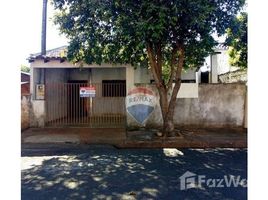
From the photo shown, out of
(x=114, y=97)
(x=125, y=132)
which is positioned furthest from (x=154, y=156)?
(x=114, y=97)

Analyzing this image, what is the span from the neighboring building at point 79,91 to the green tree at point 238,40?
202cm

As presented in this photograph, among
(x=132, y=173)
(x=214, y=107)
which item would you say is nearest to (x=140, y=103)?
(x=214, y=107)

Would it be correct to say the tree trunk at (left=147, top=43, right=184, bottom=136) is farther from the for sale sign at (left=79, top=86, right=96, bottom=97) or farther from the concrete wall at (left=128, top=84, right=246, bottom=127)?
the for sale sign at (left=79, top=86, right=96, bottom=97)

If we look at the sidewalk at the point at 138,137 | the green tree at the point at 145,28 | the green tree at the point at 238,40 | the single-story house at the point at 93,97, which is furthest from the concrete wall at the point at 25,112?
the green tree at the point at 238,40

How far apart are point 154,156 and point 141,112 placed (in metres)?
4.59

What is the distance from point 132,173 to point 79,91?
776 centimetres

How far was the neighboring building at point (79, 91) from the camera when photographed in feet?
40.8

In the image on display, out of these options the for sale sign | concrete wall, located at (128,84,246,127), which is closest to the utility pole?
the for sale sign

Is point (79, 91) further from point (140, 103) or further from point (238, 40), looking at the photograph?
point (238, 40)

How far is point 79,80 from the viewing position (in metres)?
Answer: 16.7

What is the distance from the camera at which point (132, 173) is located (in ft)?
19.8

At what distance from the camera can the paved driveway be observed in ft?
16.1

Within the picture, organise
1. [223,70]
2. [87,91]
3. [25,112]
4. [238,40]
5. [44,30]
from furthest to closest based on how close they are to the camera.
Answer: [223,70], [44,30], [87,91], [25,112], [238,40]

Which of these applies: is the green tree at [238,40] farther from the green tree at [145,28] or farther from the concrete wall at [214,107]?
the concrete wall at [214,107]
